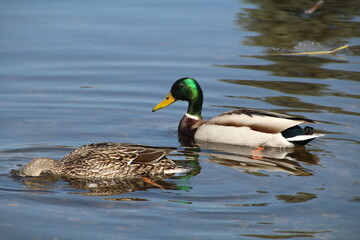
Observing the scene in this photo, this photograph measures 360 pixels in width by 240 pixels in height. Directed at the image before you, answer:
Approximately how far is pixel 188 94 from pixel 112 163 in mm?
3109

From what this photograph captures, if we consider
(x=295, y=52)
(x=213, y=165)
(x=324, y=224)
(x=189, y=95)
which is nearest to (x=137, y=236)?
(x=324, y=224)

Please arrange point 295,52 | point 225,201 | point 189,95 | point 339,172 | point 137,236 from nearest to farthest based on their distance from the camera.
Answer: point 137,236
point 225,201
point 339,172
point 189,95
point 295,52

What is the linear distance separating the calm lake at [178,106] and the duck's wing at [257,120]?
36 cm

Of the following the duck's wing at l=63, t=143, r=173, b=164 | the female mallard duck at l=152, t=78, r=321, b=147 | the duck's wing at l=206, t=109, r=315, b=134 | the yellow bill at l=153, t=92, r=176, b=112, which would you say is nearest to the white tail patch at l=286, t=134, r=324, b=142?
the female mallard duck at l=152, t=78, r=321, b=147

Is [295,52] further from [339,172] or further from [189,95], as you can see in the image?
[339,172]

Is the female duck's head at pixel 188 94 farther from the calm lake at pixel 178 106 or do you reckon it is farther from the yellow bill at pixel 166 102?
the calm lake at pixel 178 106

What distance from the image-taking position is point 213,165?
9.67m

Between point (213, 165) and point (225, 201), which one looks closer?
point (225, 201)

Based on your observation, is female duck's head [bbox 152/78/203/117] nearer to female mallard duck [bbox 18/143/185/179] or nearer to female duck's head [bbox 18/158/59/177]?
female mallard duck [bbox 18/143/185/179]

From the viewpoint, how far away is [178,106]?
42.9 feet

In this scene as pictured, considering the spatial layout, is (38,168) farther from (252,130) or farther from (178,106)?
(178,106)

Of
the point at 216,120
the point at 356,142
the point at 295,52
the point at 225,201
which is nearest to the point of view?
the point at 225,201

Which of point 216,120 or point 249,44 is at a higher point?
point 249,44

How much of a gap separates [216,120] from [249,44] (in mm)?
4331
